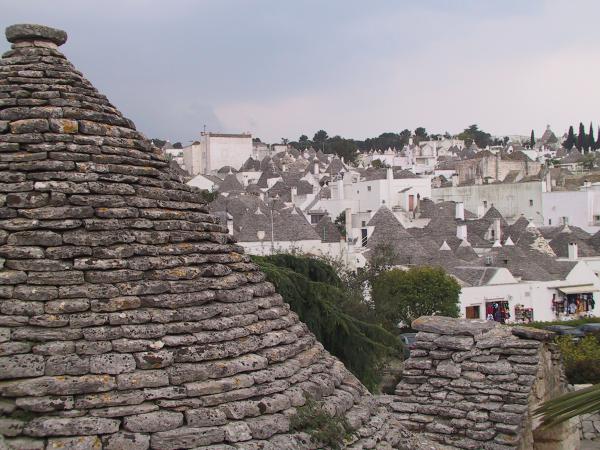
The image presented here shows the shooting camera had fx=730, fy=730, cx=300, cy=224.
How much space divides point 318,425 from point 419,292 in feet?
82.3

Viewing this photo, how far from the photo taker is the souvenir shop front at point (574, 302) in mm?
33312

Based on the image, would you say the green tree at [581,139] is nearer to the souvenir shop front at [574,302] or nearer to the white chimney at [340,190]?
the white chimney at [340,190]

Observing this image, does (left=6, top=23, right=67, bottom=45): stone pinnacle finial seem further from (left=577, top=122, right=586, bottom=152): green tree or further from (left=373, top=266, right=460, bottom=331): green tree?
(left=577, top=122, right=586, bottom=152): green tree

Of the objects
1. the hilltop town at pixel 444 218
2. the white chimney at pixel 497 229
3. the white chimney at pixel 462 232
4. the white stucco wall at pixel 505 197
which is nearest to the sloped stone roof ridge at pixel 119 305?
the hilltop town at pixel 444 218

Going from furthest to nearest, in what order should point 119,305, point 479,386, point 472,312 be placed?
1. point 472,312
2. point 479,386
3. point 119,305

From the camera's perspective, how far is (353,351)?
1302 centimetres

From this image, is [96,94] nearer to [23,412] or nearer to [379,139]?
[23,412]

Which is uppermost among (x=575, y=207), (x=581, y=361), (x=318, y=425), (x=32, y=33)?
(x=32, y=33)

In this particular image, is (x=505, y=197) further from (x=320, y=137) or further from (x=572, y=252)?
(x=320, y=137)

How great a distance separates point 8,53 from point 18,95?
499mm

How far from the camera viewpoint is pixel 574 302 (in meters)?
34.3

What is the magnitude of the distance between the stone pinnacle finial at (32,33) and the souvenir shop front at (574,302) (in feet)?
101

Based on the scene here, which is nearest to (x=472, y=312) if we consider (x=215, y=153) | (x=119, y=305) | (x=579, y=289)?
(x=579, y=289)

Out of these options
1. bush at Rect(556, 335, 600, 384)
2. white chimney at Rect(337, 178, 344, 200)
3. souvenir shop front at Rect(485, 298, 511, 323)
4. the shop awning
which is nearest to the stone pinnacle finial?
bush at Rect(556, 335, 600, 384)
